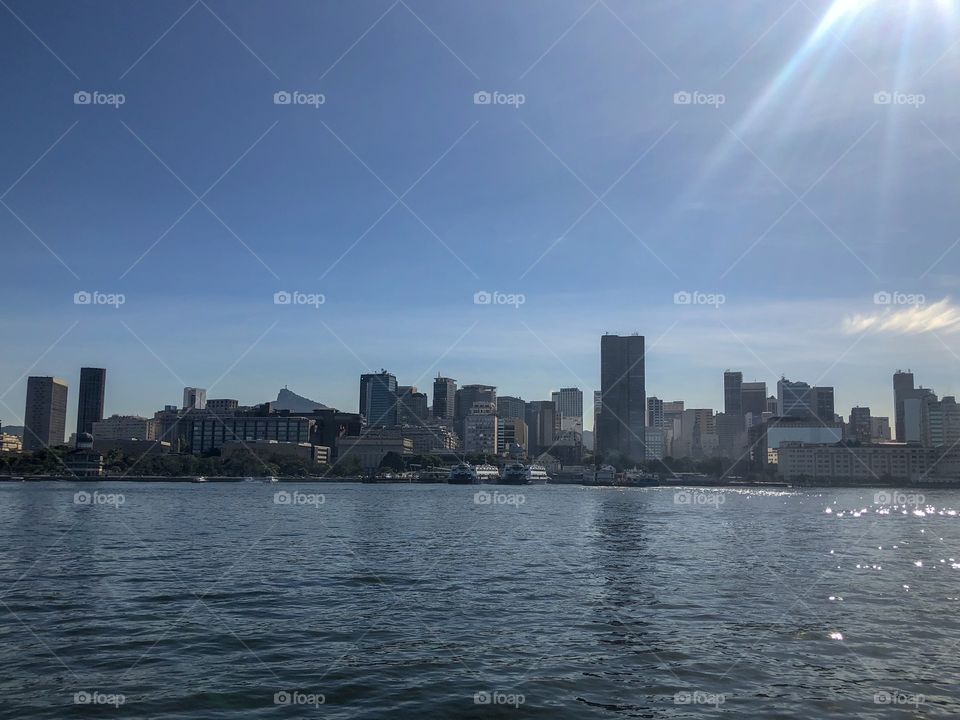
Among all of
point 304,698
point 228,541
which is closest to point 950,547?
point 228,541

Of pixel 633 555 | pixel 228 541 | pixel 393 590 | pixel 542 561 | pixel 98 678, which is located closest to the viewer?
pixel 98 678

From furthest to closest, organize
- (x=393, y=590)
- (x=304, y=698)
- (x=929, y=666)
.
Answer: (x=393, y=590) < (x=929, y=666) < (x=304, y=698)

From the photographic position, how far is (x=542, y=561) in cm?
4072

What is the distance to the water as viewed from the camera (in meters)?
17.9

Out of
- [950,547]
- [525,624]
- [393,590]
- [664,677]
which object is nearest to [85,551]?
[393,590]

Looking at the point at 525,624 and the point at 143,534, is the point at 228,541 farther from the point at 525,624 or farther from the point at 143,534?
the point at 525,624

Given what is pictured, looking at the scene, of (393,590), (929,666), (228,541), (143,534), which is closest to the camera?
(929,666)

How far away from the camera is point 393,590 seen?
101 ft

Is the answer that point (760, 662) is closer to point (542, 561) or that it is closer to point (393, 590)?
point (393, 590)

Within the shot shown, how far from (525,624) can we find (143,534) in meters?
37.2

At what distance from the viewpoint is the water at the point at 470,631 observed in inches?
703

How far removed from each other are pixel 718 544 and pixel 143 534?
38.0 meters

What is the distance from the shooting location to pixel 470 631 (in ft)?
78.3

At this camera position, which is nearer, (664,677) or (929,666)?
(664,677)
